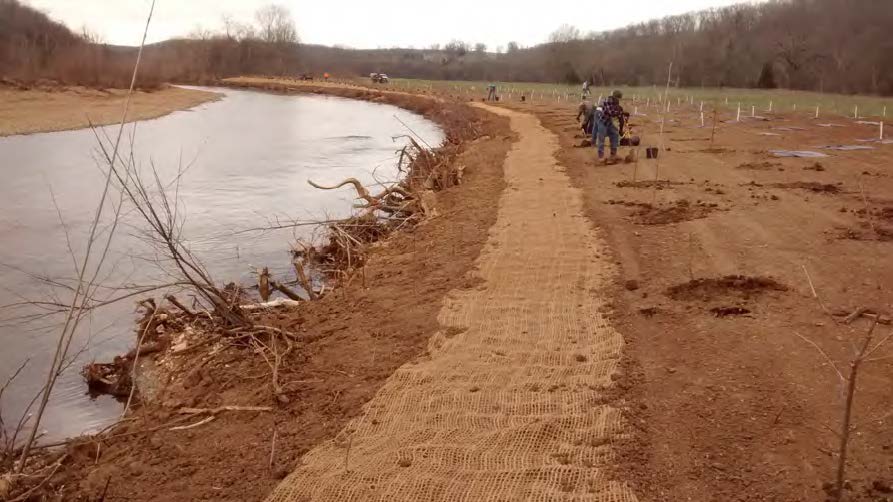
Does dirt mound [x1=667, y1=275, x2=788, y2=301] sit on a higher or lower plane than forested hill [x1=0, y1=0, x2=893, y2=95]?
lower

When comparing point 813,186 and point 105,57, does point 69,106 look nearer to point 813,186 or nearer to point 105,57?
point 105,57

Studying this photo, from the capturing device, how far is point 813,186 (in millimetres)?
12219

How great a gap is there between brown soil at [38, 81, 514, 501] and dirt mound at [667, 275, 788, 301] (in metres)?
2.10

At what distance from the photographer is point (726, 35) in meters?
69.9

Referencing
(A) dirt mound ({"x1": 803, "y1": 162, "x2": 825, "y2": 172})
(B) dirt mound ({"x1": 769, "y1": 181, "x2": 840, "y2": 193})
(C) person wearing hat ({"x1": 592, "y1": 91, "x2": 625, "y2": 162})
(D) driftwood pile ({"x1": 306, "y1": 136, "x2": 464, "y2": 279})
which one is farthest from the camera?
(C) person wearing hat ({"x1": 592, "y1": 91, "x2": 625, "y2": 162})

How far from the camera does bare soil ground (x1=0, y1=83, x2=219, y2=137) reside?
31972 millimetres

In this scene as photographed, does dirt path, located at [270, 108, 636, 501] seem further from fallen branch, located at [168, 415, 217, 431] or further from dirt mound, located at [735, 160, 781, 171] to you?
dirt mound, located at [735, 160, 781, 171]

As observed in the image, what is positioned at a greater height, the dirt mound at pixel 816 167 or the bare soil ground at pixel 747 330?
the dirt mound at pixel 816 167

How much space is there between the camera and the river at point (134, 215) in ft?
26.2

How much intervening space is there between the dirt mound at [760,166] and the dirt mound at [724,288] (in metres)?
8.12

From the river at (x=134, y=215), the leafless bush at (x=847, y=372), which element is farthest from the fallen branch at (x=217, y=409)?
the leafless bush at (x=847, y=372)

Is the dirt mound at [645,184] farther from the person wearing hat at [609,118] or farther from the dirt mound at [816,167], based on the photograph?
the dirt mound at [816,167]

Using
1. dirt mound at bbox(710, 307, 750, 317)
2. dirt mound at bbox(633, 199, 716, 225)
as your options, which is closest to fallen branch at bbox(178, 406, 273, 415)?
dirt mound at bbox(710, 307, 750, 317)

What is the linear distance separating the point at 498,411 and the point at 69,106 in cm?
4030
